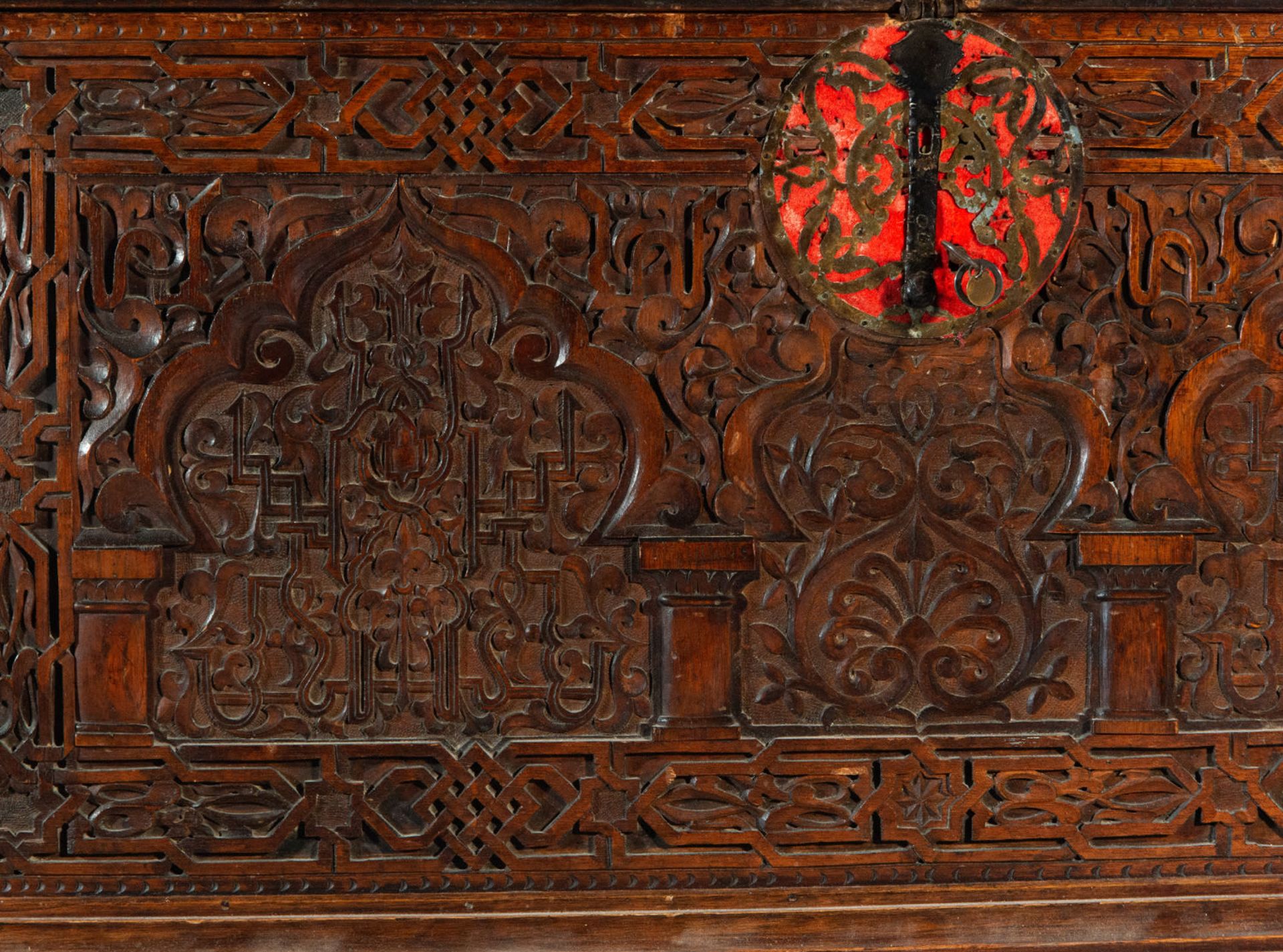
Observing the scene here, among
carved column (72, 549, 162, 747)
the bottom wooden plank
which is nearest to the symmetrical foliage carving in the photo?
the bottom wooden plank

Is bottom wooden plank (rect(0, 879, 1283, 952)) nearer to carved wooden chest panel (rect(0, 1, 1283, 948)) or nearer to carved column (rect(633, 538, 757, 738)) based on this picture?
carved wooden chest panel (rect(0, 1, 1283, 948))

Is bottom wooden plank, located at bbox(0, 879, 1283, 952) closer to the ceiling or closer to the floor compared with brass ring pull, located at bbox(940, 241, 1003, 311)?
closer to the floor

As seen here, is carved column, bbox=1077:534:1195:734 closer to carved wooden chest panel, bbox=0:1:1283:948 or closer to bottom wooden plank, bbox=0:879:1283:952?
carved wooden chest panel, bbox=0:1:1283:948

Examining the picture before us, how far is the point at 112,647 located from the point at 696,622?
0.89m

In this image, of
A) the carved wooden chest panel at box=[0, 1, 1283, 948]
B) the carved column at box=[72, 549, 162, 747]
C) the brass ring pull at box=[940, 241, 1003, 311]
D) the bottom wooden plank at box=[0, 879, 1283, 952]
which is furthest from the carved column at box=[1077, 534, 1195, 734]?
the carved column at box=[72, 549, 162, 747]

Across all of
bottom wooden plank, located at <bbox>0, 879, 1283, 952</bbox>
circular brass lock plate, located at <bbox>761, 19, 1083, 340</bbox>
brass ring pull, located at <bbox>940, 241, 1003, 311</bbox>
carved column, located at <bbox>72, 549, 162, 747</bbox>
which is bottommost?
bottom wooden plank, located at <bbox>0, 879, 1283, 952</bbox>

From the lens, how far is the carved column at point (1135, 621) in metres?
1.71

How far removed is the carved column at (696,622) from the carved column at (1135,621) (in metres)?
0.55

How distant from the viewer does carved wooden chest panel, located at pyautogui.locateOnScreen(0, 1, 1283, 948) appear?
5.50 ft

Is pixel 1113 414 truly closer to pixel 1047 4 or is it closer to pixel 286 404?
pixel 1047 4

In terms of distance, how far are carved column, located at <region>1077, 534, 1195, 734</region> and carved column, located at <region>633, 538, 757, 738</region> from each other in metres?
0.55

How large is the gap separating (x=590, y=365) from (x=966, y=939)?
3.48ft

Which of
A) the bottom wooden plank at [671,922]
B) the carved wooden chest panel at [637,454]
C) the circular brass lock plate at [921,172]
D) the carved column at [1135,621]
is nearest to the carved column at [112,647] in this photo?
the carved wooden chest panel at [637,454]

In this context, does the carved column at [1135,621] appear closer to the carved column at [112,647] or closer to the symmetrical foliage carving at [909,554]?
the symmetrical foliage carving at [909,554]
